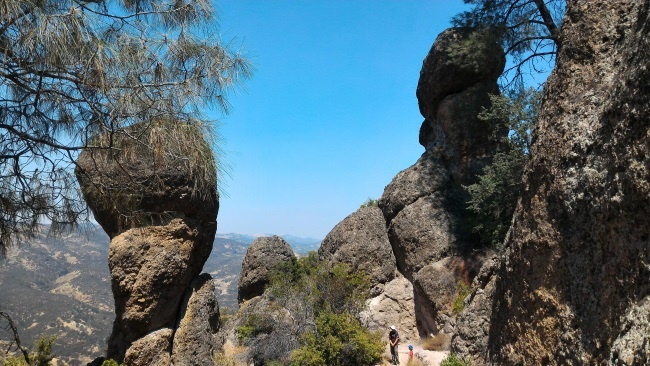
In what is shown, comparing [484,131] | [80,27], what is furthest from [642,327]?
[484,131]

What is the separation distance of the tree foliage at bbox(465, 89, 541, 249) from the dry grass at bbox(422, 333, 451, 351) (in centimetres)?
239

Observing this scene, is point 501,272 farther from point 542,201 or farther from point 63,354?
point 63,354

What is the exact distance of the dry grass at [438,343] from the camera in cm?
1145

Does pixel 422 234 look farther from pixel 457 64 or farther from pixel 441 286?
pixel 457 64

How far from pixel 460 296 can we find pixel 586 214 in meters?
9.62

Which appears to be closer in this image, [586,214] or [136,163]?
[586,214]

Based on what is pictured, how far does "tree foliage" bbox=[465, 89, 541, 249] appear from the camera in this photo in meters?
11.8

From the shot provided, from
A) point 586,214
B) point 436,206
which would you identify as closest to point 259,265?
point 436,206

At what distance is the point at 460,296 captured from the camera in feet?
38.7

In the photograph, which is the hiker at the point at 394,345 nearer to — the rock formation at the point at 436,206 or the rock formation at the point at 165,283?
the rock formation at the point at 436,206

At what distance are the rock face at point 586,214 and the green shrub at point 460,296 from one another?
8479 mm

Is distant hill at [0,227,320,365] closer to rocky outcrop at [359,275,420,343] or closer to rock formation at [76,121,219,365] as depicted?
rock formation at [76,121,219,365]

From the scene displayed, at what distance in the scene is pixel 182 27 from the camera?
5211mm

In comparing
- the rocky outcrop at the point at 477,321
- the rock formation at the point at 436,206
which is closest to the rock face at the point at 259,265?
the rock formation at the point at 436,206
